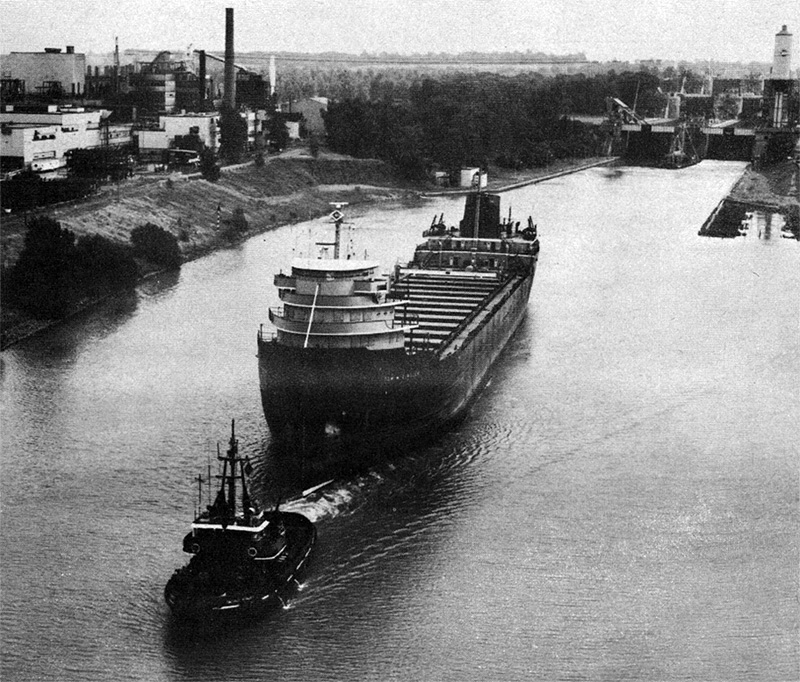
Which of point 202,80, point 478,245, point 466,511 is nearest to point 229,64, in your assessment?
point 202,80

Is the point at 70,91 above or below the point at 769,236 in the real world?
above

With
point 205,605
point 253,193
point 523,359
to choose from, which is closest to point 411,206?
point 253,193

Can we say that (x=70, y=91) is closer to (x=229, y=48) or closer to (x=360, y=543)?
(x=229, y=48)

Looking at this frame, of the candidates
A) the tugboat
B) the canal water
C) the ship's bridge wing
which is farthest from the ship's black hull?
the tugboat

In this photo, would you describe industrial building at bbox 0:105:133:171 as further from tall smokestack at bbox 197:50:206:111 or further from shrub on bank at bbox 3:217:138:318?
shrub on bank at bbox 3:217:138:318

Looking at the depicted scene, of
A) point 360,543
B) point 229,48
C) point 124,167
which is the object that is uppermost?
point 229,48

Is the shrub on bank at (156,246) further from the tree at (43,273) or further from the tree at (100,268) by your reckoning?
the tree at (43,273)
